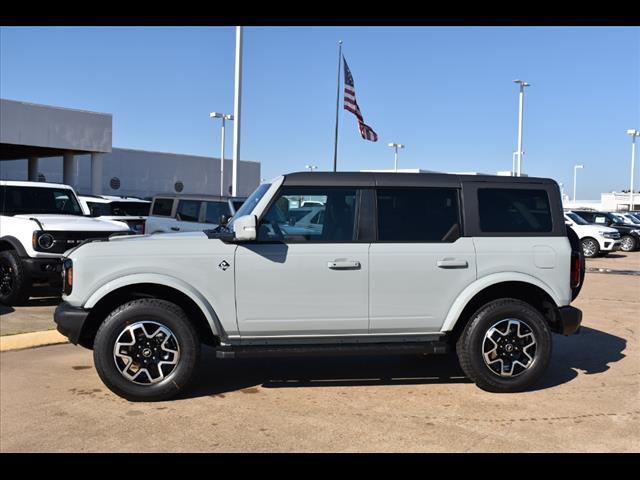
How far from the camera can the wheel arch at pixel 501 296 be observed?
5.44m

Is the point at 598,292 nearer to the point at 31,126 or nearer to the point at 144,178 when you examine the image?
the point at 31,126

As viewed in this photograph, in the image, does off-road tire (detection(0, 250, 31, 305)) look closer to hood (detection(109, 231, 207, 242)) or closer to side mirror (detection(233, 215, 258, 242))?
hood (detection(109, 231, 207, 242))

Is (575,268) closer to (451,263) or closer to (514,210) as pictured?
(514,210)

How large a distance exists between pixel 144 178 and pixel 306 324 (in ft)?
159

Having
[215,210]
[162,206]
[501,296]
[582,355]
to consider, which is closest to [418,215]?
[501,296]

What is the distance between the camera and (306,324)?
17.4 ft

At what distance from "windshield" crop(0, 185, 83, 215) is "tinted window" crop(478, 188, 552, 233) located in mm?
7665

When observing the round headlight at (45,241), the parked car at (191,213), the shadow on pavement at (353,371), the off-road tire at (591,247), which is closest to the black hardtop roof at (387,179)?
the shadow on pavement at (353,371)

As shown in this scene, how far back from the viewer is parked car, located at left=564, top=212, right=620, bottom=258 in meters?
22.0

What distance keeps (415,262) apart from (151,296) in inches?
87.1

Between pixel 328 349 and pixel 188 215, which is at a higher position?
pixel 188 215

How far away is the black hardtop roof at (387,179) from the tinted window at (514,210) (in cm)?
11

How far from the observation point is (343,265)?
5281 mm
